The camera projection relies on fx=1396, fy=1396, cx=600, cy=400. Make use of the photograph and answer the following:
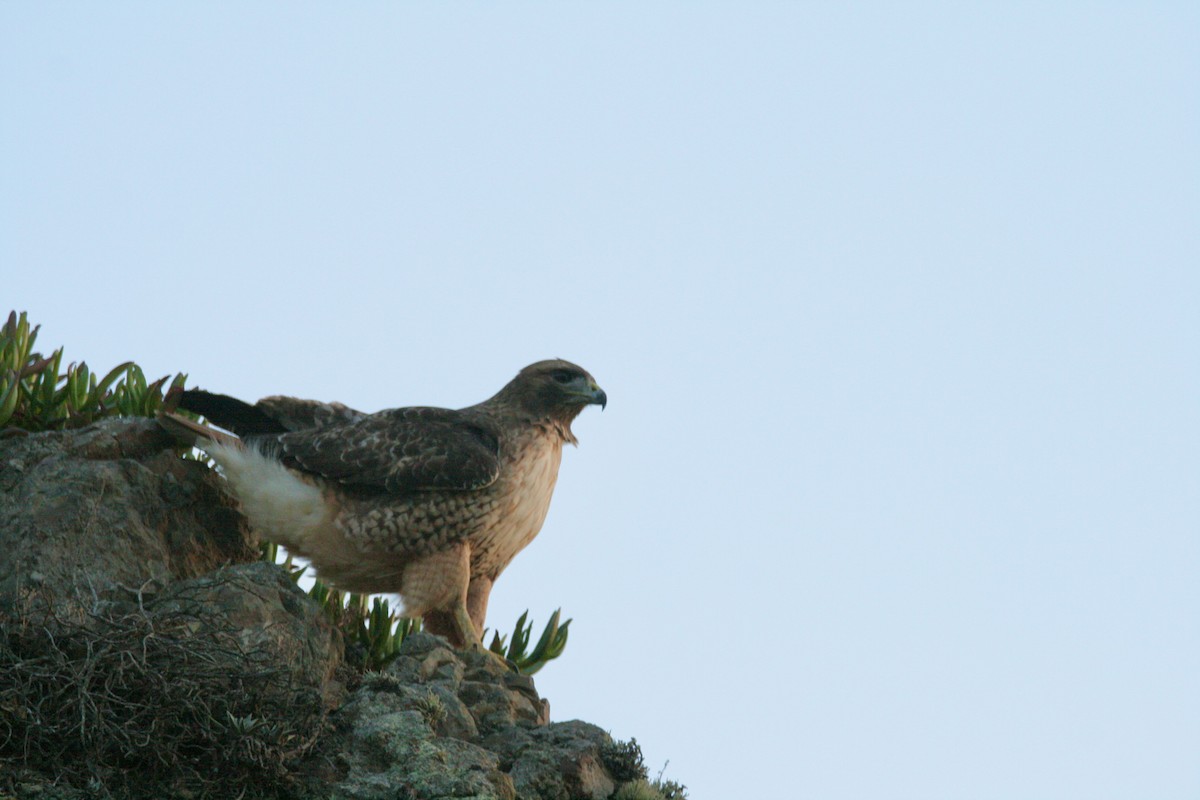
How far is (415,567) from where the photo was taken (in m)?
8.36

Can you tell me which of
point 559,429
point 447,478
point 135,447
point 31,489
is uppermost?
point 559,429

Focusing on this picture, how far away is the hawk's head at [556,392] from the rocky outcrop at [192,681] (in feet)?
6.70

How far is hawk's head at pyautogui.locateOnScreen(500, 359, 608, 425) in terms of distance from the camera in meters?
9.18

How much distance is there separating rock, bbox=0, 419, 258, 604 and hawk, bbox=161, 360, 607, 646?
0.69ft

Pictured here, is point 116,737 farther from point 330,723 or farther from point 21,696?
point 330,723

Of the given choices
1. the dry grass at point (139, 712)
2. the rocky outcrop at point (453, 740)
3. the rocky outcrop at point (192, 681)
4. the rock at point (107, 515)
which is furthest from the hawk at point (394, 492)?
the dry grass at point (139, 712)

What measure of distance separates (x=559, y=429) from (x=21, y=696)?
426 cm

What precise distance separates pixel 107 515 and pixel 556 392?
3.00 meters

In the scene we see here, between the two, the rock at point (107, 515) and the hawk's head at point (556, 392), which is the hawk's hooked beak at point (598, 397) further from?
the rock at point (107, 515)

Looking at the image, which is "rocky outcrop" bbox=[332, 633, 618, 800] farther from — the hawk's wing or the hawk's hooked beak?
the hawk's hooked beak

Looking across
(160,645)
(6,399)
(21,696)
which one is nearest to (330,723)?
(160,645)

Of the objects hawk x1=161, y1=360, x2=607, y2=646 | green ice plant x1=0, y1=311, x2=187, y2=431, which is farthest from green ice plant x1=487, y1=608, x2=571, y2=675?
green ice plant x1=0, y1=311, x2=187, y2=431

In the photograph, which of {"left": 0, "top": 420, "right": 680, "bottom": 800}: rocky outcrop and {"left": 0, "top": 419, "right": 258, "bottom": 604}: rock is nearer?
{"left": 0, "top": 420, "right": 680, "bottom": 800}: rocky outcrop

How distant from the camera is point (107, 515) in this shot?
24.5ft
